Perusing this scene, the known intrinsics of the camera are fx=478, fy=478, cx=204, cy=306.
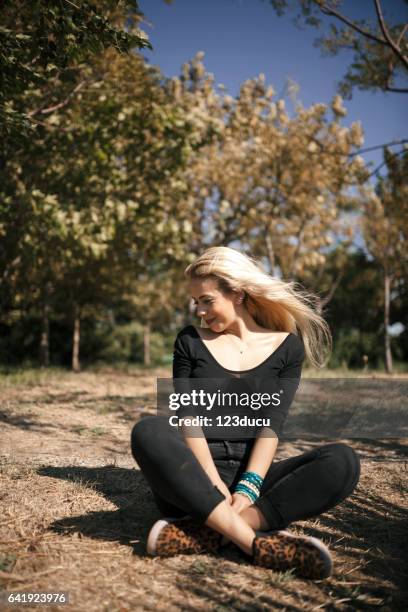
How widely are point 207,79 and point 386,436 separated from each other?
36.1 feet

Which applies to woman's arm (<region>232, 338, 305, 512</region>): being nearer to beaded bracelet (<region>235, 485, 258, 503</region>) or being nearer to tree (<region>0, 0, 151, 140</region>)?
beaded bracelet (<region>235, 485, 258, 503</region>)

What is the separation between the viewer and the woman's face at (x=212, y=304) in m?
2.83

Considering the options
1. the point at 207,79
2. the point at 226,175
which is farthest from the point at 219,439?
the point at 207,79

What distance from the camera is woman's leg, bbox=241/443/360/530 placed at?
2.32 metres

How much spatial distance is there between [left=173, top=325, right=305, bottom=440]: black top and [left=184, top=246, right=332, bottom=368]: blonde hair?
0.32 m

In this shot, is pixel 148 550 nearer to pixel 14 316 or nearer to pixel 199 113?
pixel 199 113

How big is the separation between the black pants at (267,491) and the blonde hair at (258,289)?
2.97ft

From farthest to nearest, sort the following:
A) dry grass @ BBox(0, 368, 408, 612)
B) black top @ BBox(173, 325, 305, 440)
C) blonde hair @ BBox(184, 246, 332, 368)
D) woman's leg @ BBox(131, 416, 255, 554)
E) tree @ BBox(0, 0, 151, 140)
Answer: tree @ BBox(0, 0, 151, 140) → blonde hair @ BBox(184, 246, 332, 368) → black top @ BBox(173, 325, 305, 440) → woman's leg @ BBox(131, 416, 255, 554) → dry grass @ BBox(0, 368, 408, 612)

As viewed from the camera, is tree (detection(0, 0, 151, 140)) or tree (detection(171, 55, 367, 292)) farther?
tree (detection(171, 55, 367, 292))

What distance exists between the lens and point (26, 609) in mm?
1811

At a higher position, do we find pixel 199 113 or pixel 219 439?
pixel 199 113

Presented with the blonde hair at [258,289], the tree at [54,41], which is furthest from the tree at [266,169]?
the blonde hair at [258,289]

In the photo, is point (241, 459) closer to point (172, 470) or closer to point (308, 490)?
point (308, 490)

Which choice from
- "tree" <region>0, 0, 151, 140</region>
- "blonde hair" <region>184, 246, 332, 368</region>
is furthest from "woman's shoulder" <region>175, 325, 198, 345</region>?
"tree" <region>0, 0, 151, 140</region>
